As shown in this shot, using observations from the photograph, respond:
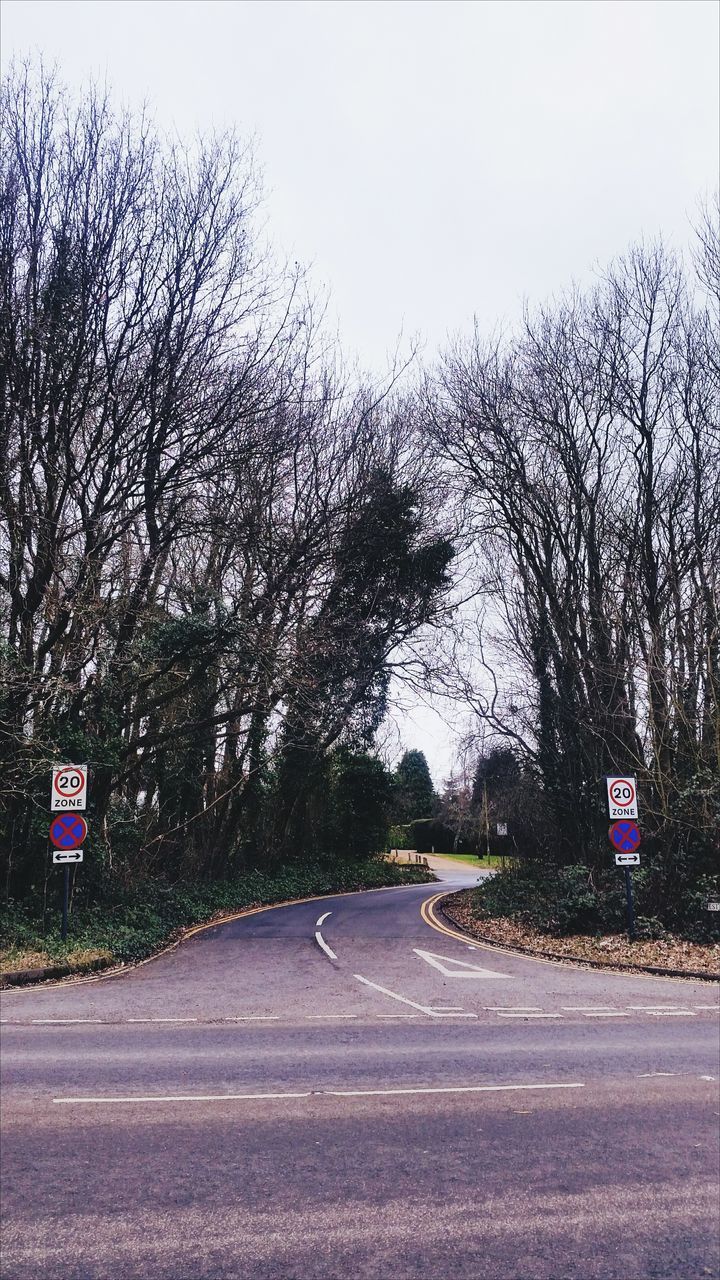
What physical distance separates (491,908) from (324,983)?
41.8 ft

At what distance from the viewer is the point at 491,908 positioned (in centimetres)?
2572

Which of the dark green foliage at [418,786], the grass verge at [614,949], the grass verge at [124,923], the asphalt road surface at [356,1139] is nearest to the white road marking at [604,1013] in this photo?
the asphalt road surface at [356,1139]

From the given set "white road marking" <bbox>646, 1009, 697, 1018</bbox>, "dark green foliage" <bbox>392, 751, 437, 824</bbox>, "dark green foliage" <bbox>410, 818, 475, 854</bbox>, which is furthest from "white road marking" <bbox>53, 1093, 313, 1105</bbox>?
"dark green foliage" <bbox>410, 818, 475, 854</bbox>

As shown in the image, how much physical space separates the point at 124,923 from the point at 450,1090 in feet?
43.0

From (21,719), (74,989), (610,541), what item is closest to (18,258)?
(21,719)

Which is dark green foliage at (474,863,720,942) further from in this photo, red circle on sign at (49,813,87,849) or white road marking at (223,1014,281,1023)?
red circle on sign at (49,813,87,849)

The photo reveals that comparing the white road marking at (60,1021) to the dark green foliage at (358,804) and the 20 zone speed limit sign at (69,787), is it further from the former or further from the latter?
the dark green foliage at (358,804)

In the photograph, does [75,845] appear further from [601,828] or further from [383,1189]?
[601,828]

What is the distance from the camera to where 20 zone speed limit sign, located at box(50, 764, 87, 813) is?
647 inches

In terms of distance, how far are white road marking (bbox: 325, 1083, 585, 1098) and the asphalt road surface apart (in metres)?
0.03

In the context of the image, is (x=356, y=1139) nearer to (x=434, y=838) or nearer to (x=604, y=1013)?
(x=604, y=1013)

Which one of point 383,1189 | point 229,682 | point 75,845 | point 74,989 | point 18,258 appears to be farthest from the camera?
point 229,682

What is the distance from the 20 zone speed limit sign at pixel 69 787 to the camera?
647 inches

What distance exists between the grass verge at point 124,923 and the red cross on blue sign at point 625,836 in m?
10.1
